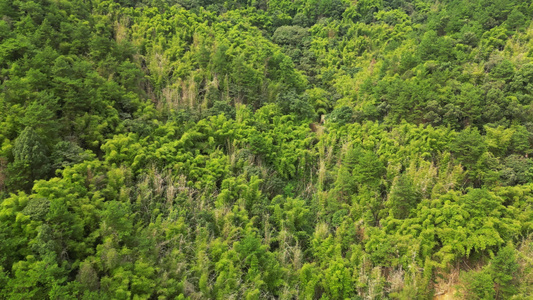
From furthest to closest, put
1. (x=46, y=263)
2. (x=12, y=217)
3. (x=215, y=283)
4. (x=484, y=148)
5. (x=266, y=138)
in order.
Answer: (x=266, y=138) < (x=484, y=148) < (x=215, y=283) < (x=12, y=217) < (x=46, y=263)

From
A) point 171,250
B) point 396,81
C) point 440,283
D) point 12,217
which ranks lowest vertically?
point 440,283

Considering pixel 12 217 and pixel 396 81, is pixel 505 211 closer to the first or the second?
pixel 396 81

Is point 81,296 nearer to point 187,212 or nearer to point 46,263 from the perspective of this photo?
point 46,263

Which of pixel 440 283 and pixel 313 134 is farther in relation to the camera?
pixel 313 134

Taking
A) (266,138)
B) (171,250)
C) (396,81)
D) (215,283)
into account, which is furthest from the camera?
(396,81)

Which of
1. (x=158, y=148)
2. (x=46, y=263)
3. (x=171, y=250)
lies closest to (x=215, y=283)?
(x=171, y=250)

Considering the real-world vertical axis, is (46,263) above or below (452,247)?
above

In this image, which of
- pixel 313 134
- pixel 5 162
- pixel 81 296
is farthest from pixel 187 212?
pixel 313 134
